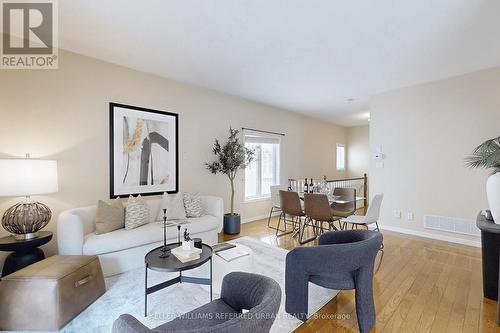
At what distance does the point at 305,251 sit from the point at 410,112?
3990 mm

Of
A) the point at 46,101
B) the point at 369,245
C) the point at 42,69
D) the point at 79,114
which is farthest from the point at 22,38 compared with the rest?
the point at 369,245

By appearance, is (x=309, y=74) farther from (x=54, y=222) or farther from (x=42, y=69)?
(x=54, y=222)

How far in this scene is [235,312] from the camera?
1.45 m

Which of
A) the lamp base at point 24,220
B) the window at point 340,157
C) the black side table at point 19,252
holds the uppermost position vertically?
the window at point 340,157

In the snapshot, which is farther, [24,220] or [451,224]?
[451,224]

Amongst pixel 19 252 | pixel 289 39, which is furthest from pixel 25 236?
pixel 289 39

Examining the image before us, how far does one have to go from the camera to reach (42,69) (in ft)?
9.64

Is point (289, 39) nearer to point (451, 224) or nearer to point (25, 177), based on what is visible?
point (25, 177)

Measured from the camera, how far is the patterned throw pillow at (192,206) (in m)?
3.70


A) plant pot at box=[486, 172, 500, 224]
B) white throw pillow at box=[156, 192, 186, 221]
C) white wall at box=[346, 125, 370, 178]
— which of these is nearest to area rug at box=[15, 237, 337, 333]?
white throw pillow at box=[156, 192, 186, 221]

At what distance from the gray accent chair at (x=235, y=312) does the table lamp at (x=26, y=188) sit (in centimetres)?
212

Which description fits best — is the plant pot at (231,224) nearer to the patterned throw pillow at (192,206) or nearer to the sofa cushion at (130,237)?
the patterned throw pillow at (192,206)

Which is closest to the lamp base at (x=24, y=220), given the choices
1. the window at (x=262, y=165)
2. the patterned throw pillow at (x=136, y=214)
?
the patterned throw pillow at (x=136, y=214)

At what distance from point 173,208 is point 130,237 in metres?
0.81
